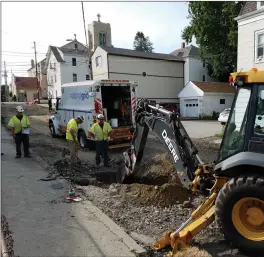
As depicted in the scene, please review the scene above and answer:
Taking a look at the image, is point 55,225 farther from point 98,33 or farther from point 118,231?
point 98,33

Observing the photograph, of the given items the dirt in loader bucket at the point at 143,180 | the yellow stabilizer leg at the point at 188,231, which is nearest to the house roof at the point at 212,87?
the dirt in loader bucket at the point at 143,180

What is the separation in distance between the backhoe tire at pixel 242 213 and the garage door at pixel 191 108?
97.5 feet

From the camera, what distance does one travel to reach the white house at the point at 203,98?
33.1 metres

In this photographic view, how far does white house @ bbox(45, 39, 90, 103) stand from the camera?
158 ft

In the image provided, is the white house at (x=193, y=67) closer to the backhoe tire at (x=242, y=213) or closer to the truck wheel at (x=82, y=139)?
the truck wheel at (x=82, y=139)

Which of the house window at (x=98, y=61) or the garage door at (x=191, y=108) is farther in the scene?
the house window at (x=98, y=61)

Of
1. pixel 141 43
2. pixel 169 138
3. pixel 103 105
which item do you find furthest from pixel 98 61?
pixel 141 43

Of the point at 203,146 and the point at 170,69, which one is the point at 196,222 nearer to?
the point at 203,146

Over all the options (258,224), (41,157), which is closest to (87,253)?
(258,224)

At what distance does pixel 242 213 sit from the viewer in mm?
4281

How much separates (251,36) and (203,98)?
17.0 m

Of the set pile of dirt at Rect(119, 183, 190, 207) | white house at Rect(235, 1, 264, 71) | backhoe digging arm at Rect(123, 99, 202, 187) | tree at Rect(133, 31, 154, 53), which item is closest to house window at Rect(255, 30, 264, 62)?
white house at Rect(235, 1, 264, 71)

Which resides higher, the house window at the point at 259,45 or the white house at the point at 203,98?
the house window at the point at 259,45

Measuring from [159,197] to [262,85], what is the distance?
3.14 metres
